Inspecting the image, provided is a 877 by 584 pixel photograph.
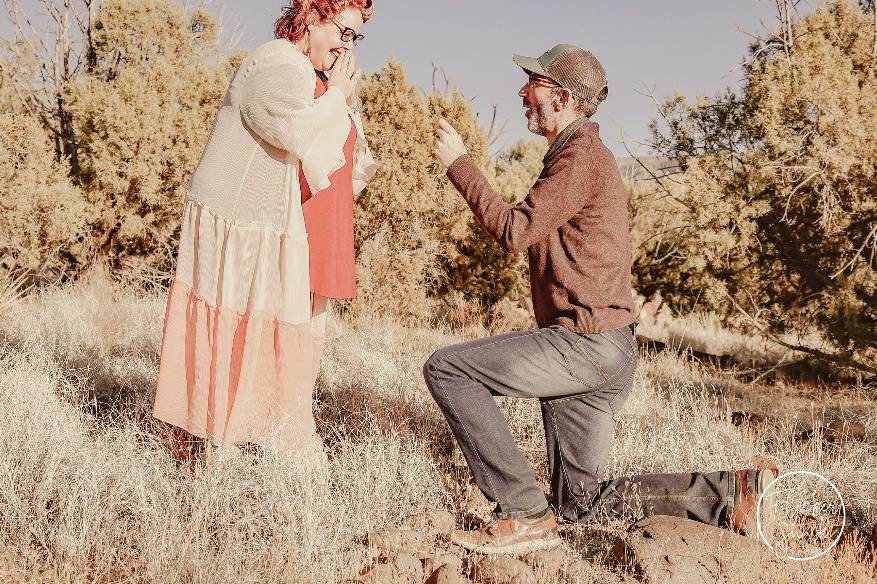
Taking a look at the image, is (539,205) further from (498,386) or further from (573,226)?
(498,386)

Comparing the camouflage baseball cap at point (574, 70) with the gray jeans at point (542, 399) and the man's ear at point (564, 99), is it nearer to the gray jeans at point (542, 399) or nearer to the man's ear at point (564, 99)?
the man's ear at point (564, 99)

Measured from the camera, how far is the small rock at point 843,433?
14.8 feet

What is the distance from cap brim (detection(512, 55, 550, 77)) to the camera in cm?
316

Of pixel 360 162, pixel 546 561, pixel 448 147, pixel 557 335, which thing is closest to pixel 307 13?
pixel 360 162

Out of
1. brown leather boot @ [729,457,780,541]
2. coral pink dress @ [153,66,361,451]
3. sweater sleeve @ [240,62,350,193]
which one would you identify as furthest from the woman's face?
brown leather boot @ [729,457,780,541]

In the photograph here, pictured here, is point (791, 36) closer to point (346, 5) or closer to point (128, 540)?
point (346, 5)

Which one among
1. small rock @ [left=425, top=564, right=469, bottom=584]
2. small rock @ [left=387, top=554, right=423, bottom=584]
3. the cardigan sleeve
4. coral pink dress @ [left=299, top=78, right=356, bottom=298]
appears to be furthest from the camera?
the cardigan sleeve

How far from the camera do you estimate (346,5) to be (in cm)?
314

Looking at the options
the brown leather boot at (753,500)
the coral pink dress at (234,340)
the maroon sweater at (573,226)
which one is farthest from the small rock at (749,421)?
the coral pink dress at (234,340)

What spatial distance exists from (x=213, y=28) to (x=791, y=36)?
702 cm

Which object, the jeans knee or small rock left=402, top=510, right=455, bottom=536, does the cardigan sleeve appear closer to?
the jeans knee

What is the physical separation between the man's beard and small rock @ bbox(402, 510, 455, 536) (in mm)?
1636

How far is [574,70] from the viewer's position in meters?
3.12

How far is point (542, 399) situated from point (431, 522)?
2.22ft
